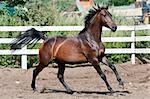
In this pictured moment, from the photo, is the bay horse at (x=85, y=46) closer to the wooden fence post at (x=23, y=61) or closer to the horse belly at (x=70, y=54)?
the horse belly at (x=70, y=54)

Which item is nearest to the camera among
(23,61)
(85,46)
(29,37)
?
(85,46)

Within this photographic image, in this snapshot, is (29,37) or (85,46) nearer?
(85,46)

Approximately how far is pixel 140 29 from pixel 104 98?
7850 millimetres

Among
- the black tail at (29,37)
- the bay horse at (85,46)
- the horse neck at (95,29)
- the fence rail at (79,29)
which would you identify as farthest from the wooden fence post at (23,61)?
the horse neck at (95,29)

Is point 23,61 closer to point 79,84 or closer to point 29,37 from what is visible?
point 79,84

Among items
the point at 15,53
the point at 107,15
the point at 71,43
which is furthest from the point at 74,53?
the point at 15,53

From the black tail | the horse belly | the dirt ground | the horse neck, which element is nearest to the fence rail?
the dirt ground

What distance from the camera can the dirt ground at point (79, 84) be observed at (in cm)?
1026

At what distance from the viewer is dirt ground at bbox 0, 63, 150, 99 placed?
1026 centimetres

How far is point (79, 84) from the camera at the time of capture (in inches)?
502

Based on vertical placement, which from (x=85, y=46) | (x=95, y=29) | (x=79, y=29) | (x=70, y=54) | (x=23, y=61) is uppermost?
(x=95, y=29)

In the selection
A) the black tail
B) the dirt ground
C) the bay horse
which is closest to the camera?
the dirt ground

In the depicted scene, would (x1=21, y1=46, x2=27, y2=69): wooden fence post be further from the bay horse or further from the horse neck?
the horse neck

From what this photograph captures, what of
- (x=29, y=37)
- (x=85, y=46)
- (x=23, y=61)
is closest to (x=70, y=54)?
(x=85, y=46)
